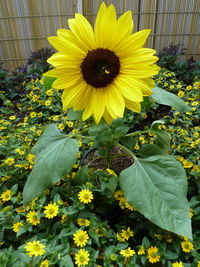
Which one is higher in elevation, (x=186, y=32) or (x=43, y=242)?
(x=186, y=32)

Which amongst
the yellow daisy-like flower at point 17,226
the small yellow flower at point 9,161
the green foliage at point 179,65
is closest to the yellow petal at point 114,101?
the yellow daisy-like flower at point 17,226

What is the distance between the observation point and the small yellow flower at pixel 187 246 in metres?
0.93

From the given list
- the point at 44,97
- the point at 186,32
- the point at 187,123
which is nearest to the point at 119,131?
the point at 187,123

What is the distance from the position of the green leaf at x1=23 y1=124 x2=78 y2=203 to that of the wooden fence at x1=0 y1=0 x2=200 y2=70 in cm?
282

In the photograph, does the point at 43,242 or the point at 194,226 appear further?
the point at 194,226

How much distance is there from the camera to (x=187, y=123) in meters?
1.84

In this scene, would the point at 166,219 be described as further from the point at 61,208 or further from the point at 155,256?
the point at 61,208

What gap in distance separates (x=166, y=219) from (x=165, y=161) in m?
0.23

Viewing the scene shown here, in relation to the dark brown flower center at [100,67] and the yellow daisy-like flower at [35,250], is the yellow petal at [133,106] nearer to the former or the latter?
the dark brown flower center at [100,67]

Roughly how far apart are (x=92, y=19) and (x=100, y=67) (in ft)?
9.49

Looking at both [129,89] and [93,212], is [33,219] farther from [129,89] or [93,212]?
[129,89]

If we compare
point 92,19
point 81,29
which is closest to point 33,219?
point 81,29

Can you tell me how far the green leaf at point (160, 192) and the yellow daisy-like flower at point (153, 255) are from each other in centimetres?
14

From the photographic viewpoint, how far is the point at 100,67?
2.86 feet
